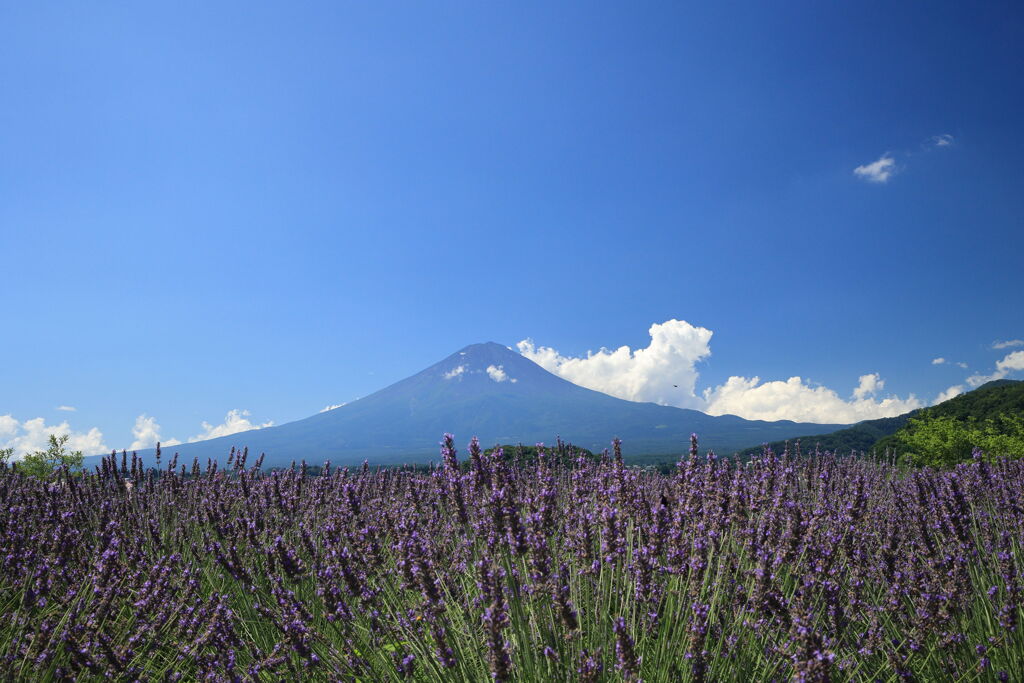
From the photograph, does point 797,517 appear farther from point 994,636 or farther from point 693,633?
point 994,636

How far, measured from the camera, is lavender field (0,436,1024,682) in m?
2.23

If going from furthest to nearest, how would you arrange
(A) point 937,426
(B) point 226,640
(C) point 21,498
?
1. (A) point 937,426
2. (C) point 21,498
3. (B) point 226,640

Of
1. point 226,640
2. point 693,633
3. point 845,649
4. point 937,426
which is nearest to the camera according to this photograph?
point 693,633

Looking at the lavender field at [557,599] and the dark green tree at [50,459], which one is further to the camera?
the dark green tree at [50,459]

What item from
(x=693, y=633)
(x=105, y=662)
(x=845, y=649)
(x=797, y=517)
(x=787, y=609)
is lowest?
(x=845, y=649)

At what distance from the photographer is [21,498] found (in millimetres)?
4680

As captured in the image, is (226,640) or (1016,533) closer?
(226,640)

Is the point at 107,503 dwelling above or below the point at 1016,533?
above

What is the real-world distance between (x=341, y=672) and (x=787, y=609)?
2239 mm

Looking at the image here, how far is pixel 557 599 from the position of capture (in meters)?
2.17

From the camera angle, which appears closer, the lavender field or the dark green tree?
the lavender field

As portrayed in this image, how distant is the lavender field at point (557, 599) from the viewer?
87.8 inches

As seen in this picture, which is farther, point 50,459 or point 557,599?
point 50,459

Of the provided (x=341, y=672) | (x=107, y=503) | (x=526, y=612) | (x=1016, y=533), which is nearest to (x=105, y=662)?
(x=341, y=672)
